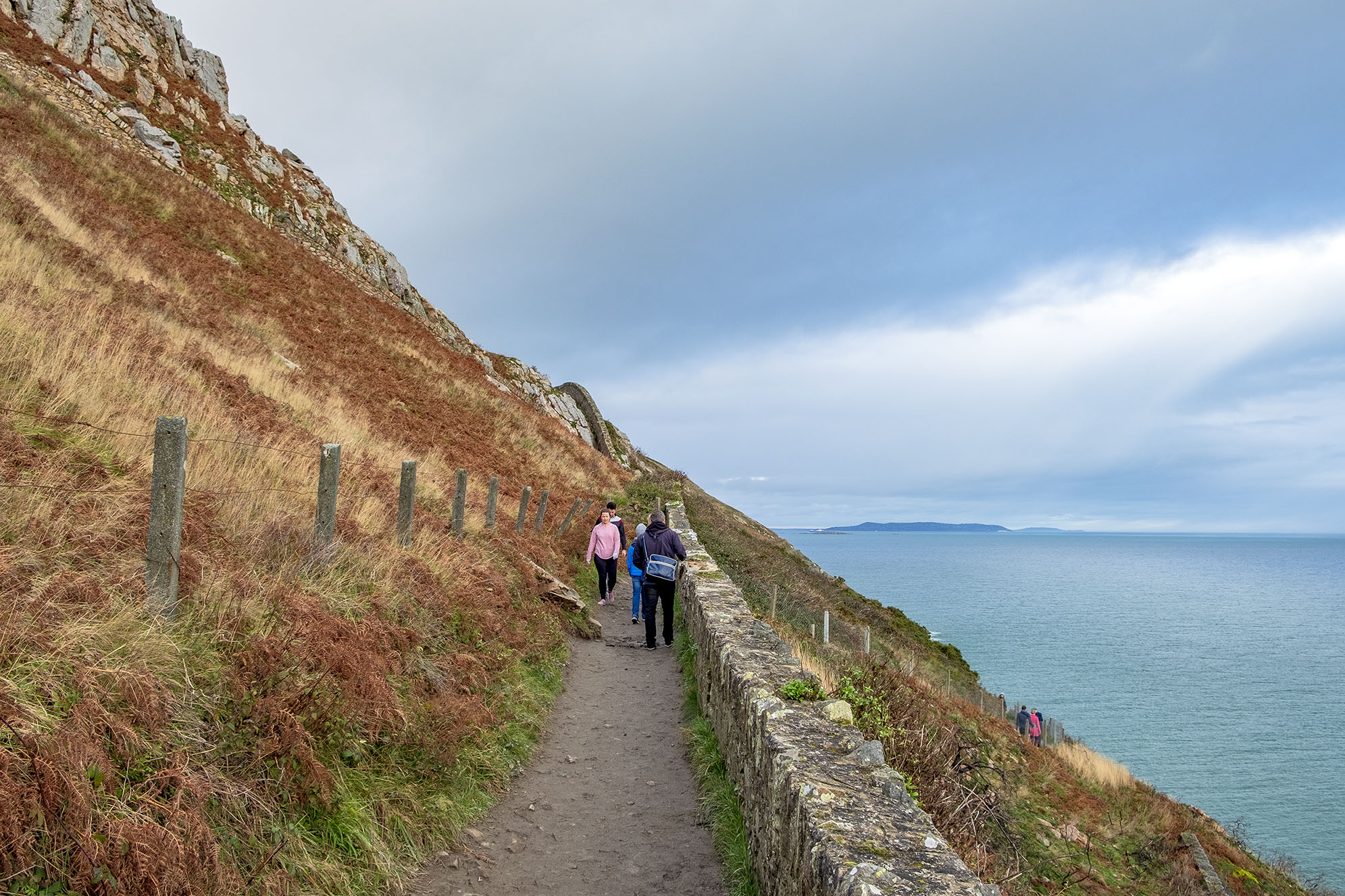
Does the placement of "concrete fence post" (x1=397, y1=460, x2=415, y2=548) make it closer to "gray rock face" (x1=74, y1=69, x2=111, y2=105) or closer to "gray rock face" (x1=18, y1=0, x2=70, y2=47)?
"gray rock face" (x1=74, y1=69, x2=111, y2=105)

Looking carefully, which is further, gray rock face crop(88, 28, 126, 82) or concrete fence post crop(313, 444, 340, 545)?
gray rock face crop(88, 28, 126, 82)

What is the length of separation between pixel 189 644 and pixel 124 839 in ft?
4.80

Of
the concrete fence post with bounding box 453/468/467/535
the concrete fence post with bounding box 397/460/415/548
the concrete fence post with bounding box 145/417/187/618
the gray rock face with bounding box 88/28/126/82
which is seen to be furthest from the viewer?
the gray rock face with bounding box 88/28/126/82

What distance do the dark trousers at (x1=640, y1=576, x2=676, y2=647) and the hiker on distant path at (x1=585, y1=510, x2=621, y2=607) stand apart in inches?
76.8

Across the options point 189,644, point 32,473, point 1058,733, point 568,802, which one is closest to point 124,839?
point 189,644

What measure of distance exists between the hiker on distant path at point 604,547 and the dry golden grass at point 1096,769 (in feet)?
40.1

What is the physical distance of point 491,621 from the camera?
327 inches

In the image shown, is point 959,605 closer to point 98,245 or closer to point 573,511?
point 573,511

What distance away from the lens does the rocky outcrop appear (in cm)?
2728

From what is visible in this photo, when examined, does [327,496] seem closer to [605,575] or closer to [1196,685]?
[605,575]

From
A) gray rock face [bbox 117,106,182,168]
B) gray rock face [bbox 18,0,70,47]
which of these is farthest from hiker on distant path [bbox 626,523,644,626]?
gray rock face [bbox 18,0,70,47]

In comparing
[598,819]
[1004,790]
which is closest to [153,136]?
[598,819]

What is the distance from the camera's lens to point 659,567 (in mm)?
11383

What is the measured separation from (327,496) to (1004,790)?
11.2 meters
